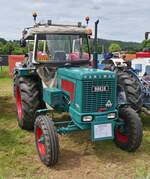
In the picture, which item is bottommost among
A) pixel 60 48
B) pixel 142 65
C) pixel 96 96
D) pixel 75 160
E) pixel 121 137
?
pixel 75 160

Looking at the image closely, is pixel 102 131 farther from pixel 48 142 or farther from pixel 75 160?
pixel 48 142

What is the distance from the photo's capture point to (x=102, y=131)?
210 inches

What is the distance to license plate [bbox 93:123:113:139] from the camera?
532 centimetres

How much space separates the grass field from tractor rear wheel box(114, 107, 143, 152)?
139mm

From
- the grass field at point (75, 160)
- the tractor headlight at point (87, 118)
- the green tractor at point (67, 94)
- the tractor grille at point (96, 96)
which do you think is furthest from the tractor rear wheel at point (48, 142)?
the tractor grille at point (96, 96)

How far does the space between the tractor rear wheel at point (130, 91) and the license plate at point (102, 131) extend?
1522mm

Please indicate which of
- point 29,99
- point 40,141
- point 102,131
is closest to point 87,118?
point 102,131

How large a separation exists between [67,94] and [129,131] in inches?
47.2

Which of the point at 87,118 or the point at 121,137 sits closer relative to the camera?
the point at 87,118

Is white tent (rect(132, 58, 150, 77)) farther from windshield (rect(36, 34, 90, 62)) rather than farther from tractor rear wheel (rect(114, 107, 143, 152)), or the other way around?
tractor rear wheel (rect(114, 107, 143, 152))

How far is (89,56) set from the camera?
709 centimetres

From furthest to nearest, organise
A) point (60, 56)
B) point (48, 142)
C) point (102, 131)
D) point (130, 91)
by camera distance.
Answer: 1. point (130, 91)
2. point (60, 56)
3. point (102, 131)
4. point (48, 142)

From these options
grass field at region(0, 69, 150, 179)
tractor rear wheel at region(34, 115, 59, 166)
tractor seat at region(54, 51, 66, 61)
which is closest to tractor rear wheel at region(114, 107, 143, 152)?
grass field at region(0, 69, 150, 179)

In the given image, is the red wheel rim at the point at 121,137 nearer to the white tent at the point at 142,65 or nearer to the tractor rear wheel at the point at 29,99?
the tractor rear wheel at the point at 29,99
